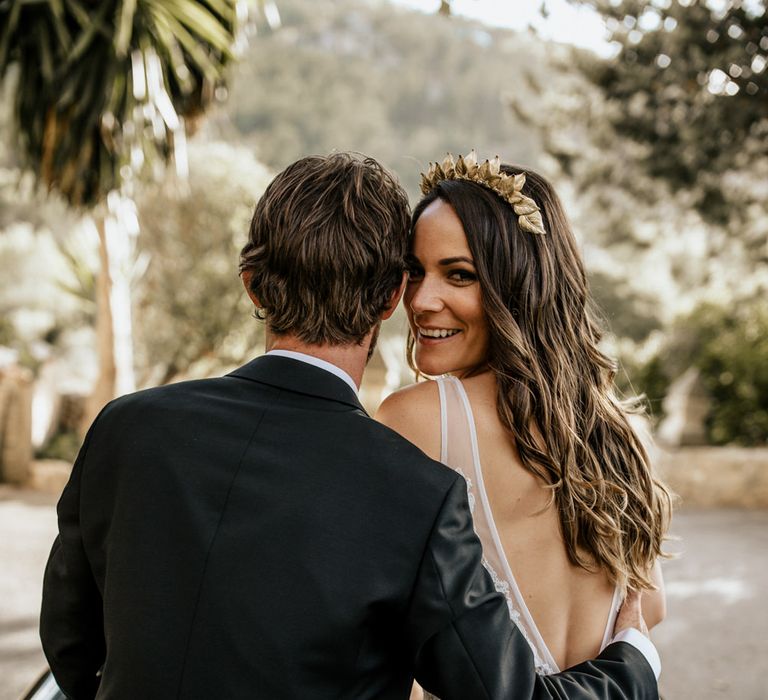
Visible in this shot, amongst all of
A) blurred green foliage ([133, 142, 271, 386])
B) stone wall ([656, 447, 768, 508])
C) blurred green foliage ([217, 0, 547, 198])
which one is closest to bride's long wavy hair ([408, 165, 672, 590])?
stone wall ([656, 447, 768, 508])

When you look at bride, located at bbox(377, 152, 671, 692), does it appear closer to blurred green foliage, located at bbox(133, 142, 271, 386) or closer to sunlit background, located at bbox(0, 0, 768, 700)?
sunlit background, located at bbox(0, 0, 768, 700)

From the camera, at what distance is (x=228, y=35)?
730 cm

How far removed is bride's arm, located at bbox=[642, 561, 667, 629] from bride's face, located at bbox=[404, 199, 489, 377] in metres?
0.79

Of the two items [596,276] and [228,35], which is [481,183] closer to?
[228,35]

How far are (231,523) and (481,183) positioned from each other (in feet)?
4.10

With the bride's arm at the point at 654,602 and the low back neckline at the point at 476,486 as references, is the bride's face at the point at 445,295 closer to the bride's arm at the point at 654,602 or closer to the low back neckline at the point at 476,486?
the low back neckline at the point at 476,486

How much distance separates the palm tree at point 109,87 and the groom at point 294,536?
5.48 meters

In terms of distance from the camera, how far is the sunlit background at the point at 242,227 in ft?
21.7

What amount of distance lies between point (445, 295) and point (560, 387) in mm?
376

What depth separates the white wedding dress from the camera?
2.00m

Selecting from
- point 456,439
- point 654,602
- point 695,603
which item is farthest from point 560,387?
point 695,603

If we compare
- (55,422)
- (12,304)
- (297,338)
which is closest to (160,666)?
(297,338)

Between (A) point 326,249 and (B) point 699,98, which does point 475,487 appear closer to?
(A) point 326,249

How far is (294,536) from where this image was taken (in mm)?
1341
